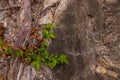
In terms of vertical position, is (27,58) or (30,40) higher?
(30,40)

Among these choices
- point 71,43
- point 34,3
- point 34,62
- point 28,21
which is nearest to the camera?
point 34,62

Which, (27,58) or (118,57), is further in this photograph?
(118,57)

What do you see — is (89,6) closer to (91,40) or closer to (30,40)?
(91,40)

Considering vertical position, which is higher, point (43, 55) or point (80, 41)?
point (80, 41)

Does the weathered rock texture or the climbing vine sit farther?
the weathered rock texture

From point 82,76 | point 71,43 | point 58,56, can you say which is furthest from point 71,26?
point 82,76
